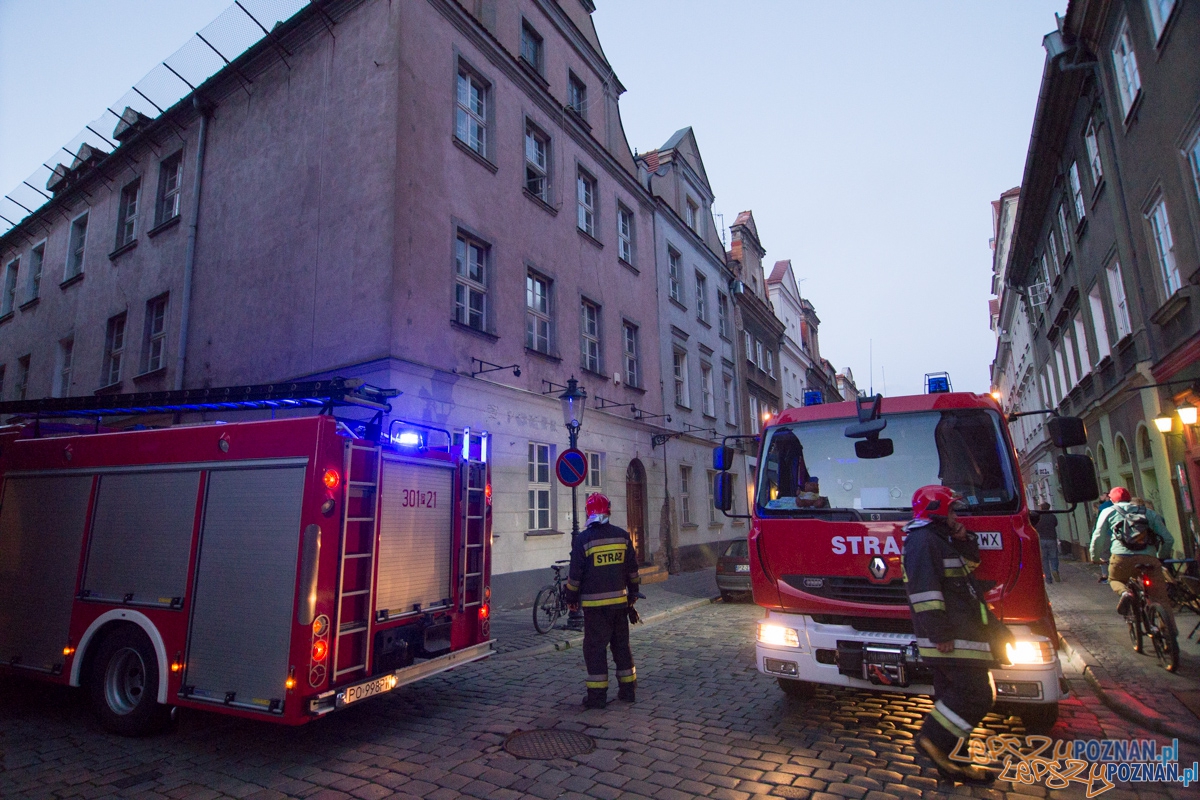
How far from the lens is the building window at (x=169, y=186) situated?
15914mm

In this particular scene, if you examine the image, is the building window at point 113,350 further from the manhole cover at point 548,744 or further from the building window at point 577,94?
the manhole cover at point 548,744

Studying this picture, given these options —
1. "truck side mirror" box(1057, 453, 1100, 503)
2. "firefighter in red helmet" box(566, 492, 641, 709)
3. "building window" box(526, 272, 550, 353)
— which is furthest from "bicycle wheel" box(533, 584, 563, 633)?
"truck side mirror" box(1057, 453, 1100, 503)

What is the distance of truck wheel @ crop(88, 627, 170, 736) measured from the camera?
16.7 feet

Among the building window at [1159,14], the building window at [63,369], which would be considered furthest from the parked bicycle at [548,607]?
the building window at [63,369]

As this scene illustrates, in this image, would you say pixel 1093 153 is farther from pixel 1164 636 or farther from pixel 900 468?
pixel 900 468

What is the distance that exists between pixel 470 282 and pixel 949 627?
1042cm

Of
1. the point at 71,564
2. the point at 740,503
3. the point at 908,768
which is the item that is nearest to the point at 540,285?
the point at 71,564

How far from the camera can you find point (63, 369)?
17938 millimetres

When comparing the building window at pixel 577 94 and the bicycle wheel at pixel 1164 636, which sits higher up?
the building window at pixel 577 94

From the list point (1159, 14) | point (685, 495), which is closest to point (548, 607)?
point (685, 495)

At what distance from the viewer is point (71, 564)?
18.4 feet

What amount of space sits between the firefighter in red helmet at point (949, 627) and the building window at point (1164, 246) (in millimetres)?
9162

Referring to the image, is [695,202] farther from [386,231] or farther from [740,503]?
[386,231]

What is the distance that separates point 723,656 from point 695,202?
1988cm
